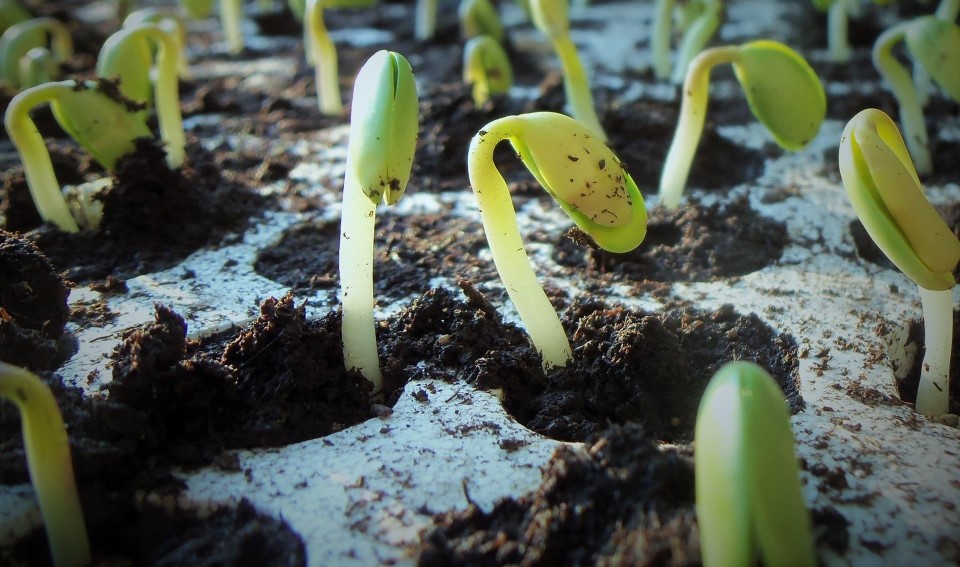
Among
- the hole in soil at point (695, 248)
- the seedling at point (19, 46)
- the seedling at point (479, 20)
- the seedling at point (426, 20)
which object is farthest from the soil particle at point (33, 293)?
the seedling at point (426, 20)

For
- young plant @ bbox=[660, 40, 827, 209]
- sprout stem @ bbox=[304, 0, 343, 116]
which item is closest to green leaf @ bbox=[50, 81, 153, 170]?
sprout stem @ bbox=[304, 0, 343, 116]

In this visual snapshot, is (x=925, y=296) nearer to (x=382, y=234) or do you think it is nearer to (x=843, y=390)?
(x=843, y=390)

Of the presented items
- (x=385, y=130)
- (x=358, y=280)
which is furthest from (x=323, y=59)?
(x=385, y=130)

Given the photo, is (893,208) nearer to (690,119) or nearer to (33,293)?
(690,119)

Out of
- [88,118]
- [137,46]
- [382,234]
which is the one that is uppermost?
[137,46]

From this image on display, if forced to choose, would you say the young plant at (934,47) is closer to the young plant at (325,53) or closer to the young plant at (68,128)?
the young plant at (325,53)

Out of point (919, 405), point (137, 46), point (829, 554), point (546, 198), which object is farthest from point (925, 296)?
point (137, 46)
